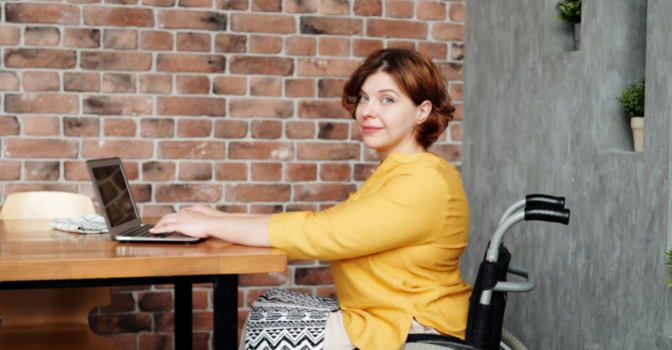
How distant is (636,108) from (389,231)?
3.20 ft

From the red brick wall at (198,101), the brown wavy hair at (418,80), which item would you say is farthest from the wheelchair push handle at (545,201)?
the red brick wall at (198,101)

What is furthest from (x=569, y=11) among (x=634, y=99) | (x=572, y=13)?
(x=634, y=99)

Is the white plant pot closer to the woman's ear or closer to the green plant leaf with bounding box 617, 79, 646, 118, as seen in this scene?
the green plant leaf with bounding box 617, 79, 646, 118

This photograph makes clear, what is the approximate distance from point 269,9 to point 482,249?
1472mm

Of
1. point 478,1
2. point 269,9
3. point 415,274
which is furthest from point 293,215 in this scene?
point 478,1

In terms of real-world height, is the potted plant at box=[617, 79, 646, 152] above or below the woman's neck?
above

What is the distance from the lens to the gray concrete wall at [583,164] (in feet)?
5.41

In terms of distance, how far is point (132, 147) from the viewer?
265cm

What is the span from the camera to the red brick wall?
2570 mm

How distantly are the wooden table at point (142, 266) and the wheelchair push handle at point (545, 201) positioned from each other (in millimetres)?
598

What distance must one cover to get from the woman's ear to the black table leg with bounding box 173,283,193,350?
943mm

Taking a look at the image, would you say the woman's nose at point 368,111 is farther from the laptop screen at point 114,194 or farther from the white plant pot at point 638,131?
the white plant pot at point 638,131

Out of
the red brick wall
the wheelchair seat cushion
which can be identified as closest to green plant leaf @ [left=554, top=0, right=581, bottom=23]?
the red brick wall

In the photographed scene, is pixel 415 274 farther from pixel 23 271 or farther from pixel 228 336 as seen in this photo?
pixel 23 271
